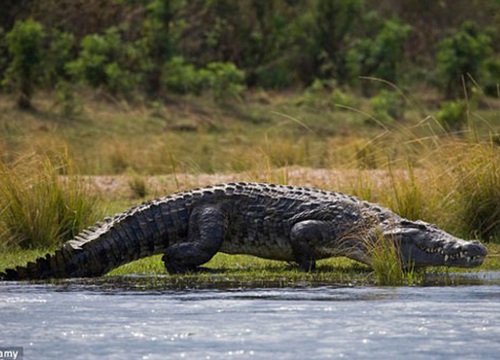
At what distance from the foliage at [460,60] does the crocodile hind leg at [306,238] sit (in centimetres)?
1824

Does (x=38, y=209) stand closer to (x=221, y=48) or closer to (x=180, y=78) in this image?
(x=180, y=78)

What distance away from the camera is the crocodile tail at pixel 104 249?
8969 millimetres

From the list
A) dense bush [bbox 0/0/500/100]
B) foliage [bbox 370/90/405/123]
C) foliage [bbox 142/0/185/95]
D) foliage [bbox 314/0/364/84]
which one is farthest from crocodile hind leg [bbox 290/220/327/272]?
foliage [bbox 314/0/364/84]

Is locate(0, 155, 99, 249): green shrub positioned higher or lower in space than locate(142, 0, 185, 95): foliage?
lower

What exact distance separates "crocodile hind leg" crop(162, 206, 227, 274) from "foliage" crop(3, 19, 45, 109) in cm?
1437

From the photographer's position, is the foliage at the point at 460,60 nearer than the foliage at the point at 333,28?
Yes

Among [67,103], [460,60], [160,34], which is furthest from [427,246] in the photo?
[460,60]

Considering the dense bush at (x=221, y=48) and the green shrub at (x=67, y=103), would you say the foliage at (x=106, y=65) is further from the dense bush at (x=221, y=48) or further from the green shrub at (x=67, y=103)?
the green shrub at (x=67, y=103)

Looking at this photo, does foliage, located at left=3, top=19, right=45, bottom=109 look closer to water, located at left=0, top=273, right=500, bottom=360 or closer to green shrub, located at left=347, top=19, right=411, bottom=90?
green shrub, located at left=347, top=19, right=411, bottom=90

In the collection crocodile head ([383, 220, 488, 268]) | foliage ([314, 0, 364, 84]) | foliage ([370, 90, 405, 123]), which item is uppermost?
foliage ([314, 0, 364, 84])

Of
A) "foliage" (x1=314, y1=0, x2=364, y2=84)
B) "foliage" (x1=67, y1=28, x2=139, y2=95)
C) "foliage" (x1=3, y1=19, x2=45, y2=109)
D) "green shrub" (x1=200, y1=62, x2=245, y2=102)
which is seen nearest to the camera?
"foliage" (x1=3, y1=19, x2=45, y2=109)

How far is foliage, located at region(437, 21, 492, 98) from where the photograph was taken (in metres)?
27.2

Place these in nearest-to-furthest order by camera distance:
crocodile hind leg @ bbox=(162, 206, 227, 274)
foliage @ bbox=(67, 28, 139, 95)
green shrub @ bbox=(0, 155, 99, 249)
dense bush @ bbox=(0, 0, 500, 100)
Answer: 1. crocodile hind leg @ bbox=(162, 206, 227, 274)
2. green shrub @ bbox=(0, 155, 99, 249)
3. foliage @ bbox=(67, 28, 139, 95)
4. dense bush @ bbox=(0, 0, 500, 100)

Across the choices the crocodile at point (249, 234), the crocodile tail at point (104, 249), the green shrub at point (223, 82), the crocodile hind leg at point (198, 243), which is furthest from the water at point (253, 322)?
the green shrub at point (223, 82)
